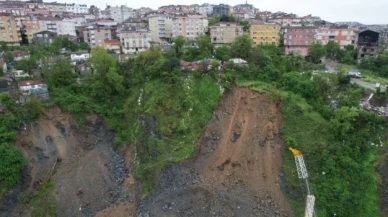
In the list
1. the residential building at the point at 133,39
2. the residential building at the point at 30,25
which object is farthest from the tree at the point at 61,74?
the residential building at the point at 30,25

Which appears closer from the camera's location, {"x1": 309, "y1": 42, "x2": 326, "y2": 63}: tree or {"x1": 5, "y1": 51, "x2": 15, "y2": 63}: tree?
{"x1": 5, "y1": 51, "x2": 15, "y2": 63}: tree

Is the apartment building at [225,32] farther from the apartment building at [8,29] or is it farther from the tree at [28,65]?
the apartment building at [8,29]

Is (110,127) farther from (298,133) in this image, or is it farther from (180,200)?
(298,133)

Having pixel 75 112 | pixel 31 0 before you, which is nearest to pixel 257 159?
pixel 75 112

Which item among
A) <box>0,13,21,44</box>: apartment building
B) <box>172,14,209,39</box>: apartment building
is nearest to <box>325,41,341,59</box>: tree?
<box>172,14,209,39</box>: apartment building

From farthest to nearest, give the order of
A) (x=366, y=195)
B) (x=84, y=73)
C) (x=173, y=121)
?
(x=84, y=73) → (x=173, y=121) → (x=366, y=195)

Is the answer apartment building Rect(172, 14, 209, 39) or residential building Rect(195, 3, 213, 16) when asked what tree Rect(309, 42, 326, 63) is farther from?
residential building Rect(195, 3, 213, 16)
